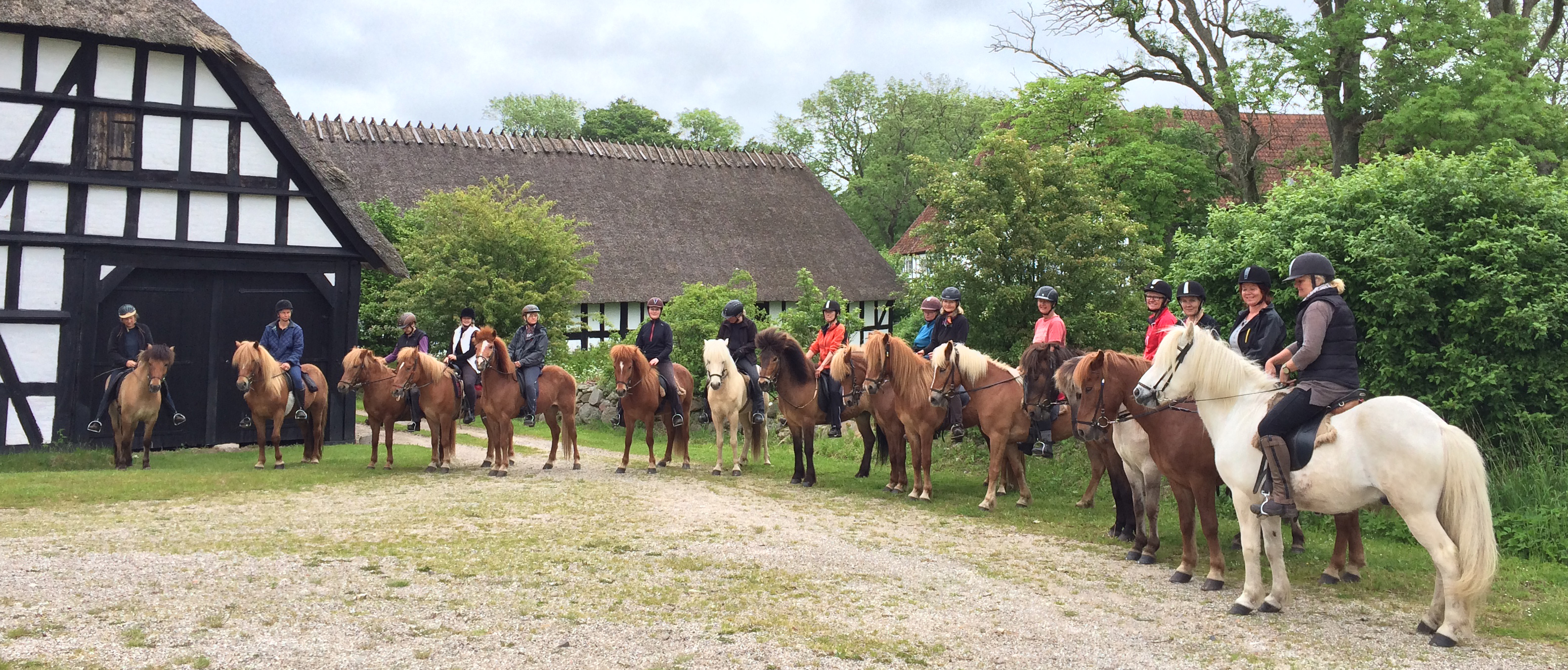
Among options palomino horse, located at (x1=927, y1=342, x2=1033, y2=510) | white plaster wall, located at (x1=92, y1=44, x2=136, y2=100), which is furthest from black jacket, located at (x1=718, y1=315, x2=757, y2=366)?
white plaster wall, located at (x1=92, y1=44, x2=136, y2=100)

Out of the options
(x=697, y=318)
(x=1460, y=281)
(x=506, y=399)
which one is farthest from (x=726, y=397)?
(x=1460, y=281)

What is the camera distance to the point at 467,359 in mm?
13445

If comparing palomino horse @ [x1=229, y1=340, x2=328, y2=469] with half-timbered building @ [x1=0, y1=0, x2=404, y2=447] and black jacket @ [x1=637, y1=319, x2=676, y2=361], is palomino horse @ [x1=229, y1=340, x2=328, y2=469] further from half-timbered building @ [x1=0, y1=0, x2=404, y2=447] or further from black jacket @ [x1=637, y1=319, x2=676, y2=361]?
black jacket @ [x1=637, y1=319, x2=676, y2=361]

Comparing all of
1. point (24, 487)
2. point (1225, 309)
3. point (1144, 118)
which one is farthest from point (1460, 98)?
point (24, 487)

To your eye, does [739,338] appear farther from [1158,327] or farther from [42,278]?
[42,278]

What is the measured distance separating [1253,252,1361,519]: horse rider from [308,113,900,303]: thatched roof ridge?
20.0 meters

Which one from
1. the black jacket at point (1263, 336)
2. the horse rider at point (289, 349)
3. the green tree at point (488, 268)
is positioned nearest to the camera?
the black jacket at point (1263, 336)

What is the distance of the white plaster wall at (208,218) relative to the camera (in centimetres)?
1475

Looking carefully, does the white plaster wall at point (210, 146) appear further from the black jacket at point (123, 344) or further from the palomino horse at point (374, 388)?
the palomino horse at point (374, 388)

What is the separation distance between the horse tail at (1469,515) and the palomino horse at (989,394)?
15.6 feet

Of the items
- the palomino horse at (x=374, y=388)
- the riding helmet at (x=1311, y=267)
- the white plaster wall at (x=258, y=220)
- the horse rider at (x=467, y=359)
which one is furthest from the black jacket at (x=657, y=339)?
the riding helmet at (x=1311, y=267)

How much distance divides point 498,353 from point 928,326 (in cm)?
530

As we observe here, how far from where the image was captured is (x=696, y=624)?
229 inches

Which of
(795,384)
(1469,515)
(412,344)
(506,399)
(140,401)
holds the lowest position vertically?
(1469,515)
